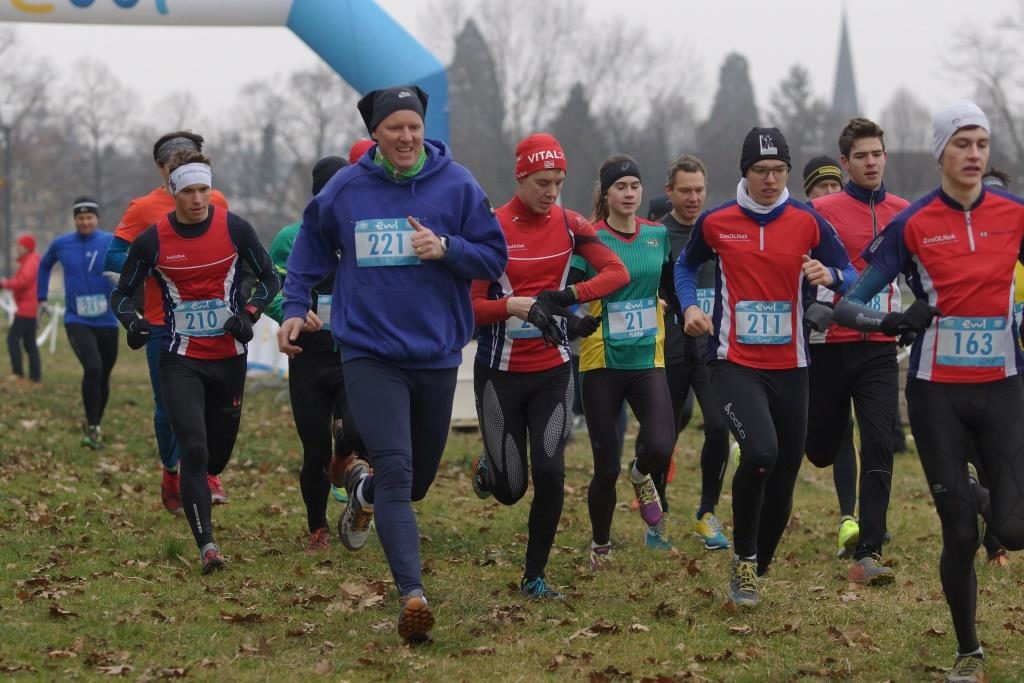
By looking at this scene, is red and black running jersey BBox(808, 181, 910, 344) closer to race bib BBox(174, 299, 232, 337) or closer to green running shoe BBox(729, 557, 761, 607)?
green running shoe BBox(729, 557, 761, 607)

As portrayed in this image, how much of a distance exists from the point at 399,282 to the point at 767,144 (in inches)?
83.4

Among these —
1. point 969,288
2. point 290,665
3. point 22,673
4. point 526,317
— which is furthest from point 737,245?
point 22,673

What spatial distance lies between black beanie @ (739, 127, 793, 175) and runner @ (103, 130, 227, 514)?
3353 mm

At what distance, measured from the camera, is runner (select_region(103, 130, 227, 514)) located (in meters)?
8.58

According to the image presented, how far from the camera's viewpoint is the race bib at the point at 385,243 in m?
6.26

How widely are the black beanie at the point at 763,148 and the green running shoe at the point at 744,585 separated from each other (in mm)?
2015

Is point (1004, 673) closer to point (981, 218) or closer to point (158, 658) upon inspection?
point (981, 218)

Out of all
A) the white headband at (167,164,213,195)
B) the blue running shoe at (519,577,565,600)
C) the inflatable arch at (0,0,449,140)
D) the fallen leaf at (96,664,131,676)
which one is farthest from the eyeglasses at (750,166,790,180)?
the inflatable arch at (0,0,449,140)

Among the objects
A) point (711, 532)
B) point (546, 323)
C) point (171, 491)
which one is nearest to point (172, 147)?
point (171, 491)

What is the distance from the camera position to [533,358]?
7203 mm

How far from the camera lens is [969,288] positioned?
563 cm

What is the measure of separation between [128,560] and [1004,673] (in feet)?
16.1

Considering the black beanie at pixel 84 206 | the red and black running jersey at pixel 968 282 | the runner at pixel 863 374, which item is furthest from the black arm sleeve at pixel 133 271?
the black beanie at pixel 84 206

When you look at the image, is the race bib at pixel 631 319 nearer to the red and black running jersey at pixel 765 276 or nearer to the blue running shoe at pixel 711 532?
the red and black running jersey at pixel 765 276
